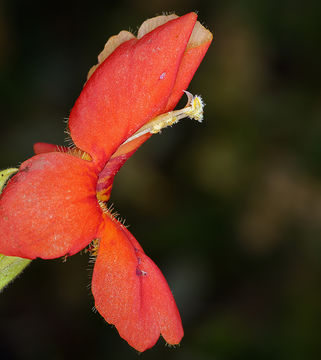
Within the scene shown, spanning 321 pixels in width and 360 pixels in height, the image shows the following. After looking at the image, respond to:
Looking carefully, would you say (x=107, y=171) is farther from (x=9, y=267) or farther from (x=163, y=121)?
(x=9, y=267)

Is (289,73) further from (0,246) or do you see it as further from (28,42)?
(0,246)

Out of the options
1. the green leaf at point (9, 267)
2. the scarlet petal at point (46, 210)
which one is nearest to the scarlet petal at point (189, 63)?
the scarlet petal at point (46, 210)

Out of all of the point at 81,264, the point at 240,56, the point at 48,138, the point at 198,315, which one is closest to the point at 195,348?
the point at 198,315

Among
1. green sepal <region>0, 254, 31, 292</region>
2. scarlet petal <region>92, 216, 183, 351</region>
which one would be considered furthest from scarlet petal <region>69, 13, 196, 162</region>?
green sepal <region>0, 254, 31, 292</region>

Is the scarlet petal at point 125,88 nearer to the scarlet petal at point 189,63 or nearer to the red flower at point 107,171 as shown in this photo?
the red flower at point 107,171

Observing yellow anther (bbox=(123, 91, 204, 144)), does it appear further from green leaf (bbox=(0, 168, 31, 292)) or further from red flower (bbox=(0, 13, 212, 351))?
green leaf (bbox=(0, 168, 31, 292))
